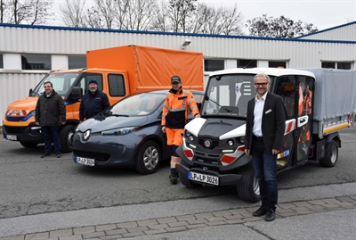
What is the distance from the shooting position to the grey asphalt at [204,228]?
4.45 metres

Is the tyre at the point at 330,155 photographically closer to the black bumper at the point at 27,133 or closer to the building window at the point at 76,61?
the black bumper at the point at 27,133

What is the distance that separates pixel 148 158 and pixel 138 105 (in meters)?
1.31

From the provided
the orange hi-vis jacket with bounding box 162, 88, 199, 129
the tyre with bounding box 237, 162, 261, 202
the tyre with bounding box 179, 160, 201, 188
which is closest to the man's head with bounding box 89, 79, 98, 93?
the orange hi-vis jacket with bounding box 162, 88, 199, 129

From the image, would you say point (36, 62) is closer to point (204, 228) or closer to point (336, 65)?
point (204, 228)

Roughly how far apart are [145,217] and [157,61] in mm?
7188

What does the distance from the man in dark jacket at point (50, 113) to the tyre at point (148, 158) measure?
281 centimetres

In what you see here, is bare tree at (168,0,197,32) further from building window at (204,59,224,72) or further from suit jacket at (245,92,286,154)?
suit jacket at (245,92,286,154)

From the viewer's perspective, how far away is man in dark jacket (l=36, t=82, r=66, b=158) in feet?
29.1

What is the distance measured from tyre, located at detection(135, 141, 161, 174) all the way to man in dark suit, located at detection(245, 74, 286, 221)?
2640 millimetres

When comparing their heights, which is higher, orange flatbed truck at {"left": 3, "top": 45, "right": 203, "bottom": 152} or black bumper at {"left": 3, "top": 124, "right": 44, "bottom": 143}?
orange flatbed truck at {"left": 3, "top": 45, "right": 203, "bottom": 152}

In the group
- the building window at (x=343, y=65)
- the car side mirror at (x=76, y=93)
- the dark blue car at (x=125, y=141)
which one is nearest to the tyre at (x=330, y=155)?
the dark blue car at (x=125, y=141)

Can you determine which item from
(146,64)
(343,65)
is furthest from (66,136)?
(343,65)

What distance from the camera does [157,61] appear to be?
11.6 metres

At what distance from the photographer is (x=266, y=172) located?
196 inches
